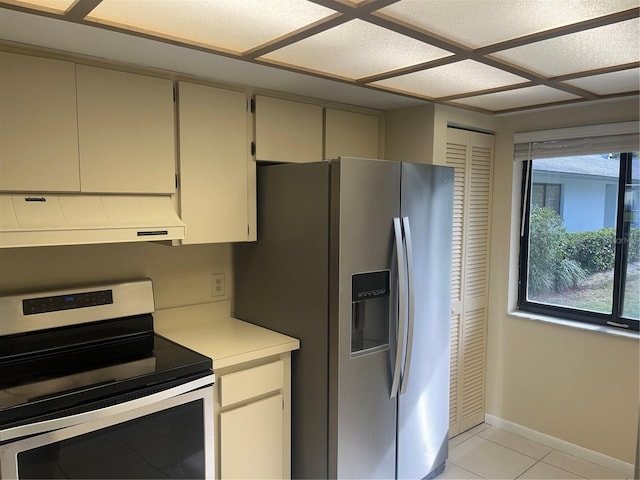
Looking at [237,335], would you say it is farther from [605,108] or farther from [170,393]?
[605,108]

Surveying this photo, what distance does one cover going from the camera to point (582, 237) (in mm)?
2938

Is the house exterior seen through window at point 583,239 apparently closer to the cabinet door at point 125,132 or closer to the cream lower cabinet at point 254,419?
the cream lower cabinet at point 254,419

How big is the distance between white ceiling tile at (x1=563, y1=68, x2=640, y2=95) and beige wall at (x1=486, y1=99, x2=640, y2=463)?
27 cm

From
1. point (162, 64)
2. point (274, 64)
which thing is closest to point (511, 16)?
point (274, 64)

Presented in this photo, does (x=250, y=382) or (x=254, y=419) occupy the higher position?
(x=250, y=382)

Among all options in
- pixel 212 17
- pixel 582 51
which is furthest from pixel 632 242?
pixel 212 17

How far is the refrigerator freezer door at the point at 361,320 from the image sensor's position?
6.77 ft

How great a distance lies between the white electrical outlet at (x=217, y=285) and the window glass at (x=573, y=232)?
6.52 feet

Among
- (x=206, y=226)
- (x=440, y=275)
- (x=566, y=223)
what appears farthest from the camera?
(x=566, y=223)

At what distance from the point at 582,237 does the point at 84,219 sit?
2722 mm

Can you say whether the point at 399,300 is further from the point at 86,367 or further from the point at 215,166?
the point at 86,367

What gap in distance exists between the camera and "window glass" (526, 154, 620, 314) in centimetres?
283

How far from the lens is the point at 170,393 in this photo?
1.77 m

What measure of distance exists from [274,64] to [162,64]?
46 cm
